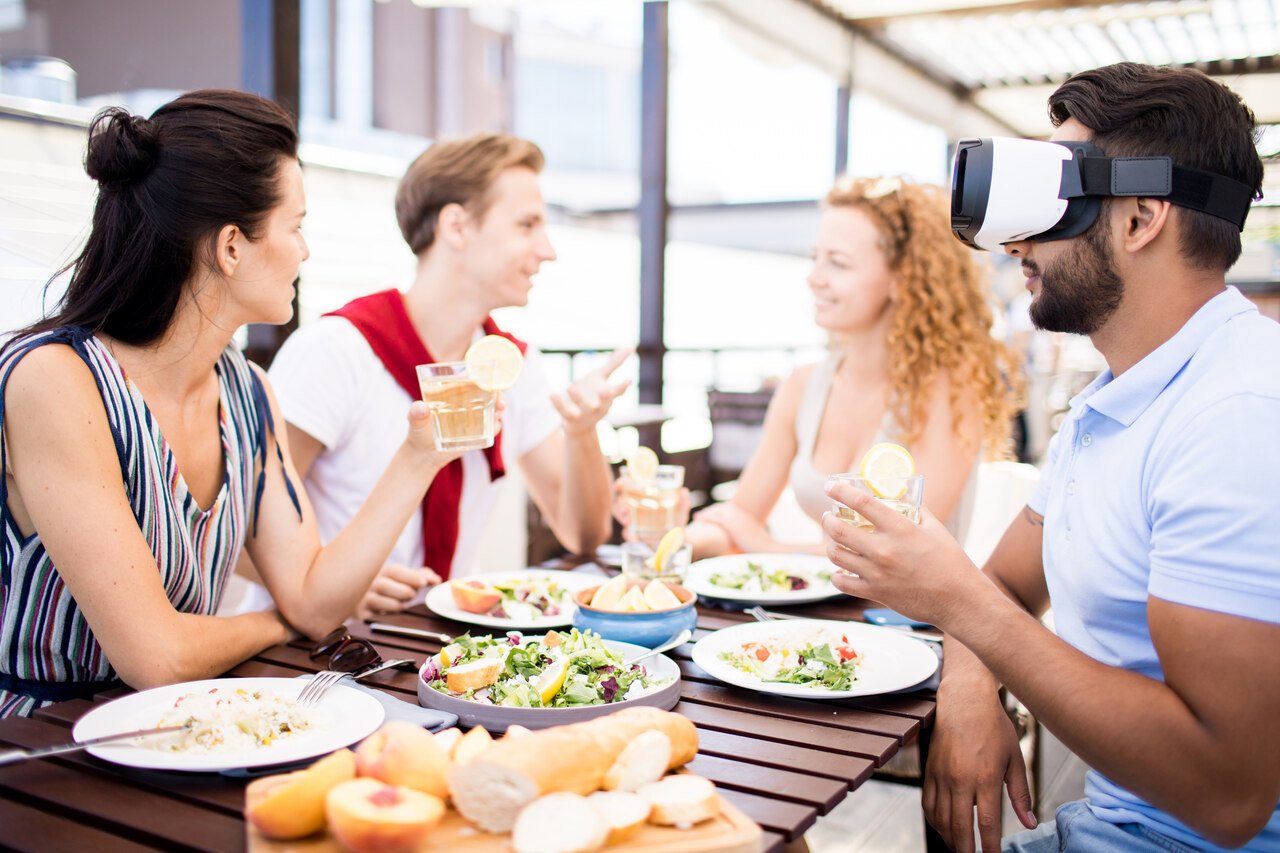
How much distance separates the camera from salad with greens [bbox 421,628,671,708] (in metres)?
1.25

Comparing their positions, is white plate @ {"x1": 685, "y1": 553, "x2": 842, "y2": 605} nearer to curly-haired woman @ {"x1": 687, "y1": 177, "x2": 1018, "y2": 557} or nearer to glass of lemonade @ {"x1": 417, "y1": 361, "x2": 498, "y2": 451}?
curly-haired woman @ {"x1": 687, "y1": 177, "x2": 1018, "y2": 557}

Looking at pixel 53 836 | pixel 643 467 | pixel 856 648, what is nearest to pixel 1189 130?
pixel 856 648

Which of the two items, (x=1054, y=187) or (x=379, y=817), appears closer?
(x=379, y=817)

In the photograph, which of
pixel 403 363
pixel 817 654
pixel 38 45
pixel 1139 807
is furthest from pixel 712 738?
pixel 38 45

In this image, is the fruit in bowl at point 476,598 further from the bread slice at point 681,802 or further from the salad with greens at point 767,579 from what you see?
the bread slice at point 681,802

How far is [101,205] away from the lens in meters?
1.59

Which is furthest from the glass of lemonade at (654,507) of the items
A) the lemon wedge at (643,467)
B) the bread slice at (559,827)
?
the bread slice at (559,827)

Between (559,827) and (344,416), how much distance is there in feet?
5.38

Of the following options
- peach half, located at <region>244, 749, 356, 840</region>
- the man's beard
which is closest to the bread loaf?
peach half, located at <region>244, 749, 356, 840</region>

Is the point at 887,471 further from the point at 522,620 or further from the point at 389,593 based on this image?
the point at 389,593

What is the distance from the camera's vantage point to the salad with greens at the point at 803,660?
A: 143 cm

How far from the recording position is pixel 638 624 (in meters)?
1.54

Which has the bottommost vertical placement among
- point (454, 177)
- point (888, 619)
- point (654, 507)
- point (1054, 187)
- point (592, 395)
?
point (888, 619)

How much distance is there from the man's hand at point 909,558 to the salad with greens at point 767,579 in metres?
0.67
